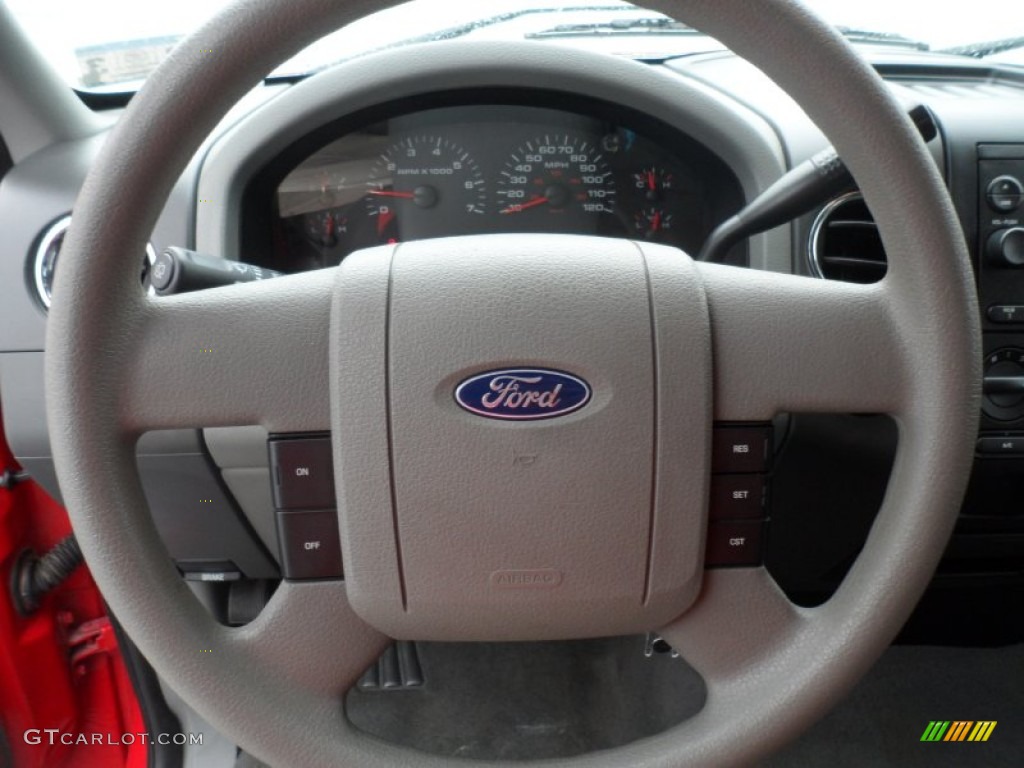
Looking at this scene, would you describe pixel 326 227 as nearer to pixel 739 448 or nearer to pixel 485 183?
pixel 485 183

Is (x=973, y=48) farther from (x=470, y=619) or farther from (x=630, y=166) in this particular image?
(x=470, y=619)

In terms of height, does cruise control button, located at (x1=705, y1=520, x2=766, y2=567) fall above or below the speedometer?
below

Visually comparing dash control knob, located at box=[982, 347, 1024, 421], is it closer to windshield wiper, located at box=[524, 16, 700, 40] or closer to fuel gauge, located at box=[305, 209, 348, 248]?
windshield wiper, located at box=[524, 16, 700, 40]

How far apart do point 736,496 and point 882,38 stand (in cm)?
101

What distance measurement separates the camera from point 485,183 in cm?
129

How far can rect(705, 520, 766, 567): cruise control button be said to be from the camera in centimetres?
79

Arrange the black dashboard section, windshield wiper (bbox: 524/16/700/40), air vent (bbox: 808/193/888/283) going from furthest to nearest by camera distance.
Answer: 1. windshield wiper (bbox: 524/16/700/40)
2. the black dashboard section
3. air vent (bbox: 808/193/888/283)

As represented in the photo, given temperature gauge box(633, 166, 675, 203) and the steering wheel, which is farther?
temperature gauge box(633, 166, 675, 203)

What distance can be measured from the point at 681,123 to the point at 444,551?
70 centimetres

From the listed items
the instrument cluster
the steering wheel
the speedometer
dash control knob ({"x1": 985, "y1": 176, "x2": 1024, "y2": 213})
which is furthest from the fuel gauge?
dash control knob ({"x1": 985, "y1": 176, "x2": 1024, "y2": 213})

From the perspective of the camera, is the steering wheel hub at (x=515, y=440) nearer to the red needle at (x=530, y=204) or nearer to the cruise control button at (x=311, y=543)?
the cruise control button at (x=311, y=543)

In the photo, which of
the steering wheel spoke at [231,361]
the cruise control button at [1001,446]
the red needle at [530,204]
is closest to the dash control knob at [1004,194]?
the cruise control button at [1001,446]

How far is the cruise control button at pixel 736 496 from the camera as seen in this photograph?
0.78m

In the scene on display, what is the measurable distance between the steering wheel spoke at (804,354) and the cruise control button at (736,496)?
0.05m
